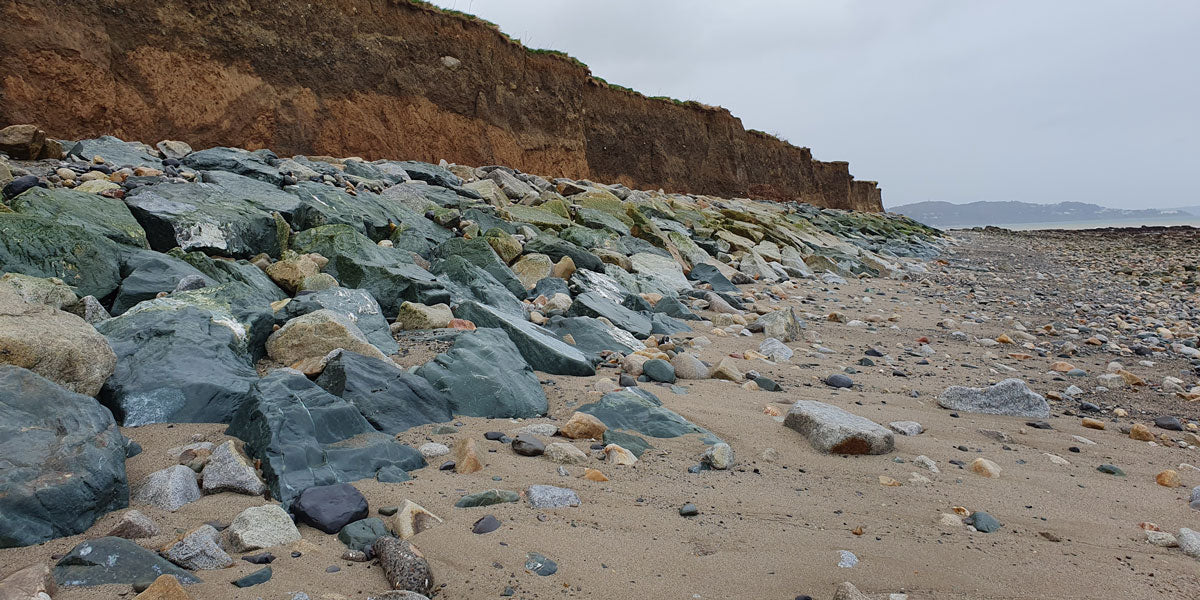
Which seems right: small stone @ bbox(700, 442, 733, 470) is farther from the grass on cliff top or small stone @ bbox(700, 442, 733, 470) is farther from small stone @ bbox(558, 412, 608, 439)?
the grass on cliff top

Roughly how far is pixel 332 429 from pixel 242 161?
5.16 m

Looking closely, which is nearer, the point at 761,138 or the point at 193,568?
the point at 193,568

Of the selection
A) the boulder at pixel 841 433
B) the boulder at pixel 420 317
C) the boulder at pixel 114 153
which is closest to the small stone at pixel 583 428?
the boulder at pixel 841 433

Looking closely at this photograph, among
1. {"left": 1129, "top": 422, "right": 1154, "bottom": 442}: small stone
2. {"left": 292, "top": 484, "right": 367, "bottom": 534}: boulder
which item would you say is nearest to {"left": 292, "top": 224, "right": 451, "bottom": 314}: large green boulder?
{"left": 292, "top": 484, "right": 367, "bottom": 534}: boulder


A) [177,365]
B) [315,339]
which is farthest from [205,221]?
[177,365]

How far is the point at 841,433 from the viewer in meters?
2.48

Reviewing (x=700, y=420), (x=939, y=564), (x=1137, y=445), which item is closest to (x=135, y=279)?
(x=700, y=420)

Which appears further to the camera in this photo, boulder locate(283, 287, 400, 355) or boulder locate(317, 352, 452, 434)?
boulder locate(283, 287, 400, 355)

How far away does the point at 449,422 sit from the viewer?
246 cm

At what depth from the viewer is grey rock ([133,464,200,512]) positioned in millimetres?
1657

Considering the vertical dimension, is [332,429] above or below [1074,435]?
above

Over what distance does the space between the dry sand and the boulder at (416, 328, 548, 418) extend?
10cm

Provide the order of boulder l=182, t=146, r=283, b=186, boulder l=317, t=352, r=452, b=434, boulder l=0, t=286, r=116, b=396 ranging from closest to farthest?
boulder l=0, t=286, r=116, b=396 → boulder l=317, t=352, r=452, b=434 → boulder l=182, t=146, r=283, b=186

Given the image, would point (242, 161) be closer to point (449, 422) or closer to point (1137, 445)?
point (449, 422)
